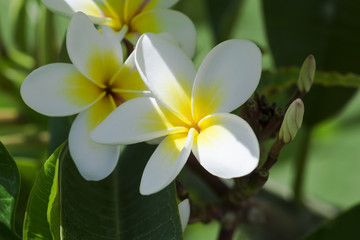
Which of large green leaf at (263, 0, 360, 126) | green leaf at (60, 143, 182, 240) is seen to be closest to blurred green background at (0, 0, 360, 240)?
large green leaf at (263, 0, 360, 126)

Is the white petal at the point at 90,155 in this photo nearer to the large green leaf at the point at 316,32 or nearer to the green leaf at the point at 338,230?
the green leaf at the point at 338,230

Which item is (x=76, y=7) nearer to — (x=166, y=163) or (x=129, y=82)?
(x=129, y=82)

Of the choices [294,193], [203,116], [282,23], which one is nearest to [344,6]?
[282,23]

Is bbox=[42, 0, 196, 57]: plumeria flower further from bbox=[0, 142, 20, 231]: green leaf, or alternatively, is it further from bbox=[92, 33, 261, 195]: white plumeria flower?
bbox=[0, 142, 20, 231]: green leaf

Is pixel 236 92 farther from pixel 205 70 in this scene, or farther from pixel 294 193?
pixel 294 193

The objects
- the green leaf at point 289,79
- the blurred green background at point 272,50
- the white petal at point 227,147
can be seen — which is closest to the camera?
the white petal at point 227,147

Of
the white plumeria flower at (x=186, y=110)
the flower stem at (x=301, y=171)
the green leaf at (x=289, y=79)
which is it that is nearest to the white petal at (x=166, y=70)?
the white plumeria flower at (x=186, y=110)
